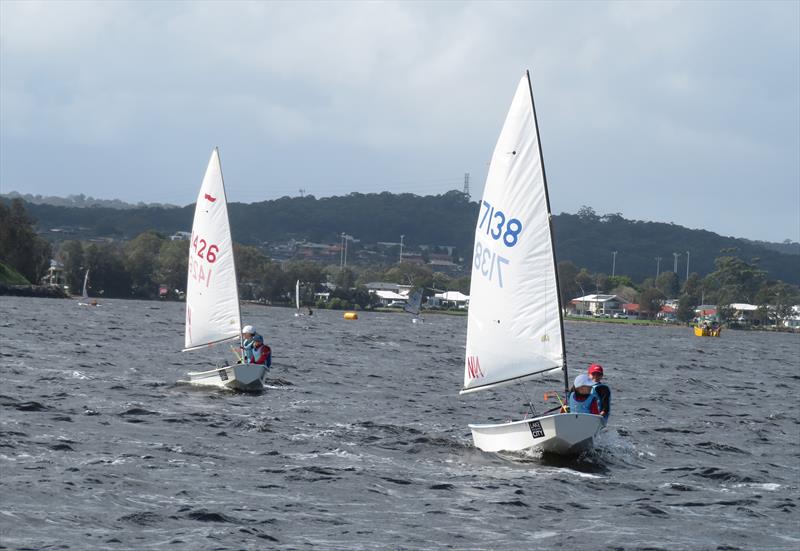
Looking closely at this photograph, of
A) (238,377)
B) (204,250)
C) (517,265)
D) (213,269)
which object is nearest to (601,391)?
(517,265)

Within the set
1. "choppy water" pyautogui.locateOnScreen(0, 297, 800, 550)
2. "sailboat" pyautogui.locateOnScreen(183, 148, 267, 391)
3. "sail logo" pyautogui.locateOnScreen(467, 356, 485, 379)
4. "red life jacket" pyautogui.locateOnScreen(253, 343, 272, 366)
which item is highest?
"sailboat" pyautogui.locateOnScreen(183, 148, 267, 391)

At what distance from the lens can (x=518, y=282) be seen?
23.4 m

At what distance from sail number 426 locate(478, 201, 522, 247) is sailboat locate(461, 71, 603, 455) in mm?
20

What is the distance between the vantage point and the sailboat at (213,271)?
123 ft

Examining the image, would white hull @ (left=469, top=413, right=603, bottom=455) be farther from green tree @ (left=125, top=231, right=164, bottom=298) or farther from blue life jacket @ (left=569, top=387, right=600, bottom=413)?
green tree @ (left=125, top=231, right=164, bottom=298)

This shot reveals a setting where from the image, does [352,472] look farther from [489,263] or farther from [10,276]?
[10,276]

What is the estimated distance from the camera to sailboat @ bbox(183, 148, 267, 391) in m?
37.4

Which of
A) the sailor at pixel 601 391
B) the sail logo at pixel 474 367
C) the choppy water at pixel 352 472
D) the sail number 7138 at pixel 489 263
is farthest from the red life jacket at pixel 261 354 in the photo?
the sailor at pixel 601 391

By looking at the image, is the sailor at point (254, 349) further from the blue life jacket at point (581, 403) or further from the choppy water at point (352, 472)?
the blue life jacket at point (581, 403)

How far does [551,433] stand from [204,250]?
1936 cm

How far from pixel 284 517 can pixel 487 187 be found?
8.80m

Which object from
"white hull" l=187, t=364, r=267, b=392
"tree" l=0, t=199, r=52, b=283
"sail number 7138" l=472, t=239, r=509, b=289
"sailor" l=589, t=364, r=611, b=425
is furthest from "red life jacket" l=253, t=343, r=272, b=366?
"tree" l=0, t=199, r=52, b=283

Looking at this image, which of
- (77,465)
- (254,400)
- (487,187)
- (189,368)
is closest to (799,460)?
(487,187)

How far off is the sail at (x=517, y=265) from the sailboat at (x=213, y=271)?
48.1 ft
